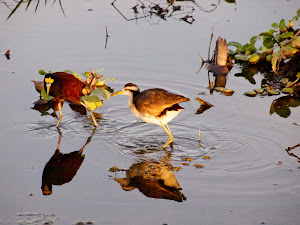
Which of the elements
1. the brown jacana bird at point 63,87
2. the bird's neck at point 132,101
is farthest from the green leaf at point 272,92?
the brown jacana bird at point 63,87

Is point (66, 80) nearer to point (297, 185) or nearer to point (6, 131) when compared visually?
point (6, 131)

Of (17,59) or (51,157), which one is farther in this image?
(17,59)

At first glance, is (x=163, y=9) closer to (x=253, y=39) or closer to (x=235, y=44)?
(x=235, y=44)

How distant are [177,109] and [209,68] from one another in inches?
124

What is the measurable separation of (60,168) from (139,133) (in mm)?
1516

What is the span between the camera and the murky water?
707cm

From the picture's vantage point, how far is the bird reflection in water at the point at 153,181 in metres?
7.41

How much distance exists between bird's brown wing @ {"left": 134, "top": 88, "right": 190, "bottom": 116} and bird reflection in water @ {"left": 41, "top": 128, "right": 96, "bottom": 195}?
1021 mm

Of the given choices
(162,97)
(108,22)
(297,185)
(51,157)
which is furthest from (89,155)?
(108,22)

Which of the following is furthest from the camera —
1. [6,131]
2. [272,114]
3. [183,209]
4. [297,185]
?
[272,114]

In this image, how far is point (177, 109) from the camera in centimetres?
868

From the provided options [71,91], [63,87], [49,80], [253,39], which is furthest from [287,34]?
[49,80]

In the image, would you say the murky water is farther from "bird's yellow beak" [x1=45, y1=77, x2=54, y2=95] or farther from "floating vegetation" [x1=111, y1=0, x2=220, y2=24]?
"bird's yellow beak" [x1=45, y1=77, x2=54, y2=95]

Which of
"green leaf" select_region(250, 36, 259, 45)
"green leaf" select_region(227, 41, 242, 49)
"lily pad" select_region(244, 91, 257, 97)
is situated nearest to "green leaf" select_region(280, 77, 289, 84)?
"lily pad" select_region(244, 91, 257, 97)
